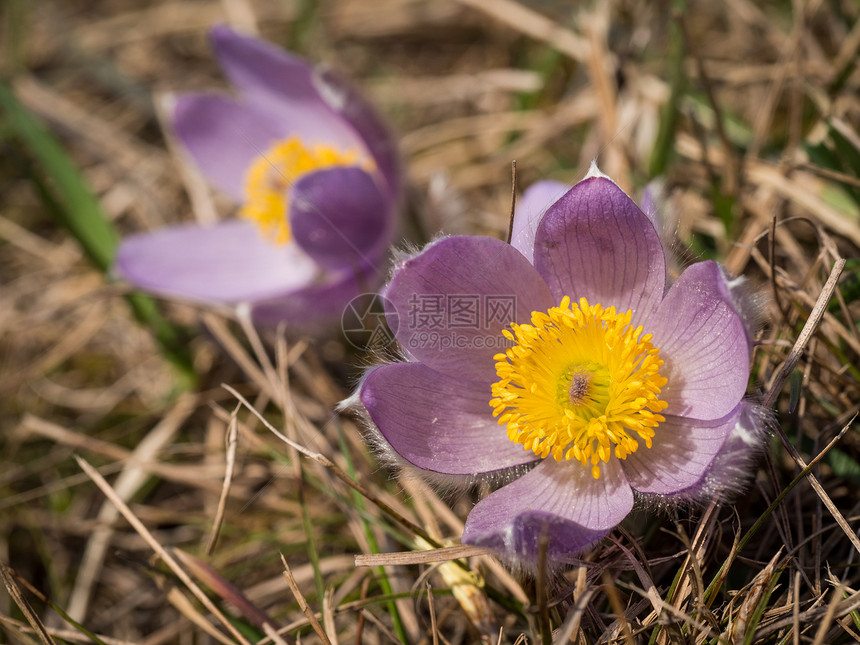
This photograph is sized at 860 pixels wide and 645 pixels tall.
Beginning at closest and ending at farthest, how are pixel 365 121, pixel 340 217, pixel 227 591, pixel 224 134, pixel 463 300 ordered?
pixel 463 300, pixel 227 591, pixel 340 217, pixel 365 121, pixel 224 134

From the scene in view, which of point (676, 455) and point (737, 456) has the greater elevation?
point (737, 456)

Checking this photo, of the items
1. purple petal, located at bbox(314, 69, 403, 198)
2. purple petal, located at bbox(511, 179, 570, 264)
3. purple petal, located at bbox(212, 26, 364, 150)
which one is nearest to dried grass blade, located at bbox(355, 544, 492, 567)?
purple petal, located at bbox(511, 179, 570, 264)

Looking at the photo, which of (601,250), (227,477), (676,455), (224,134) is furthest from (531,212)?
(224,134)

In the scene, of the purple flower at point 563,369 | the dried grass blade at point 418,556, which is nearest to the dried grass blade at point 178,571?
the dried grass blade at point 418,556

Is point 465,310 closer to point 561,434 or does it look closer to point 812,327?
point 561,434

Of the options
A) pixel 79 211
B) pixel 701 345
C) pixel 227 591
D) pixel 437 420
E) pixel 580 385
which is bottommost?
pixel 227 591

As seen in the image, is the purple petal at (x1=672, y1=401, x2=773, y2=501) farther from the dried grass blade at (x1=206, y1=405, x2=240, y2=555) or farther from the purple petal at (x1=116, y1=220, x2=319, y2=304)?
the purple petal at (x1=116, y1=220, x2=319, y2=304)

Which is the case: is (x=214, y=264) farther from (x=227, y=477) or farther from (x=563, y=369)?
(x=563, y=369)

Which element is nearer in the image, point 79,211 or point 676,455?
point 676,455

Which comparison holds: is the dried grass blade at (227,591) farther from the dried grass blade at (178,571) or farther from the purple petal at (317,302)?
the purple petal at (317,302)
